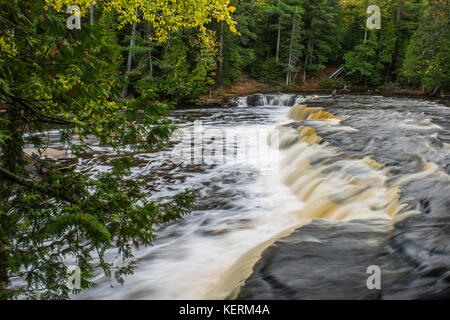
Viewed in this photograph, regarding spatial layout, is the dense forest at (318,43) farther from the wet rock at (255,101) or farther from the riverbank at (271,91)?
the wet rock at (255,101)

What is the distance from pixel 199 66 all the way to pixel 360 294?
2100cm

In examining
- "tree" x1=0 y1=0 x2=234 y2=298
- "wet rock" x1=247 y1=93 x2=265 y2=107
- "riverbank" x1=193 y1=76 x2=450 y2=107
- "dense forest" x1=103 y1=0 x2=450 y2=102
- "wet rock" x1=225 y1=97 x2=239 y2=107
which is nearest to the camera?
"tree" x1=0 y1=0 x2=234 y2=298

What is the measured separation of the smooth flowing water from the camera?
355 cm

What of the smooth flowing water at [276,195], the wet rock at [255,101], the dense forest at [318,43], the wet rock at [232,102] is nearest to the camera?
the smooth flowing water at [276,195]

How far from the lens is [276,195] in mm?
6566

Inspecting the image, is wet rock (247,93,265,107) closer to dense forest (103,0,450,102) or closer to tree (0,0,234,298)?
dense forest (103,0,450,102)

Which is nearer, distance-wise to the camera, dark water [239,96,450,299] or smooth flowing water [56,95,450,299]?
dark water [239,96,450,299]

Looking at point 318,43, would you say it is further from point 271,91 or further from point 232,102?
point 232,102

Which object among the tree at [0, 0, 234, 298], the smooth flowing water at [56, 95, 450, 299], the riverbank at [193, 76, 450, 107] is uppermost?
the riverbank at [193, 76, 450, 107]

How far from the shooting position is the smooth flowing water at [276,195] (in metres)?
3.55

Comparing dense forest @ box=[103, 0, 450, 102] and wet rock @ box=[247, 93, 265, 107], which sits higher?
dense forest @ box=[103, 0, 450, 102]

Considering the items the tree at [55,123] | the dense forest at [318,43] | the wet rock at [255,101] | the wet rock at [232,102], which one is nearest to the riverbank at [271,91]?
the wet rock at [232,102]

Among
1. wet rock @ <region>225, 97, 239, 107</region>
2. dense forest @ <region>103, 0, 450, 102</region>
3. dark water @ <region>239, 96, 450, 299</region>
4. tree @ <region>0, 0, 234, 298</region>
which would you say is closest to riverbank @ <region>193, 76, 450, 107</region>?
wet rock @ <region>225, 97, 239, 107</region>
